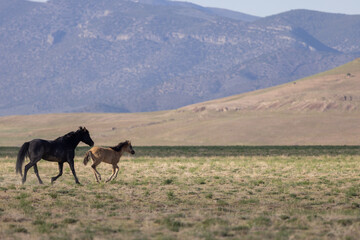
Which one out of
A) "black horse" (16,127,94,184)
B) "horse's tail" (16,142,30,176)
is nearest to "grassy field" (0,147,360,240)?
"horse's tail" (16,142,30,176)

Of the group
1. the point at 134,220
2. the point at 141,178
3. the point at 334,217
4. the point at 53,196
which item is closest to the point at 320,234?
the point at 334,217

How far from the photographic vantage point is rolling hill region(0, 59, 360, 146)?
441 ft

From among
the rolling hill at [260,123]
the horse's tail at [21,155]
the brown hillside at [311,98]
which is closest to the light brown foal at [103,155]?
the horse's tail at [21,155]

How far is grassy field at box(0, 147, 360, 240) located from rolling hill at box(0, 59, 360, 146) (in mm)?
99329

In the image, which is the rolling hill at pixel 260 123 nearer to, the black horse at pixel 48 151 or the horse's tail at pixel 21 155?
the black horse at pixel 48 151

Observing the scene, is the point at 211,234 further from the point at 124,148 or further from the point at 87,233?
the point at 124,148

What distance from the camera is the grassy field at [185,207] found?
1470cm

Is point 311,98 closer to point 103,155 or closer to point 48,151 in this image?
point 103,155

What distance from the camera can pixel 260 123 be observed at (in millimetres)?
147125

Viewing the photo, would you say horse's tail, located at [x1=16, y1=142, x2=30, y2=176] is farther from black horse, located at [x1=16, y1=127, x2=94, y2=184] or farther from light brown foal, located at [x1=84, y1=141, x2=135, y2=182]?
light brown foal, located at [x1=84, y1=141, x2=135, y2=182]

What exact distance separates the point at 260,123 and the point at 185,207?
129385 mm

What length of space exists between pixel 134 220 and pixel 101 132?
148950 millimetres

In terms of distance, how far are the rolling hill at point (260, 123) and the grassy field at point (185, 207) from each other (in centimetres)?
9933

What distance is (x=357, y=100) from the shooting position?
16212 centimetres
